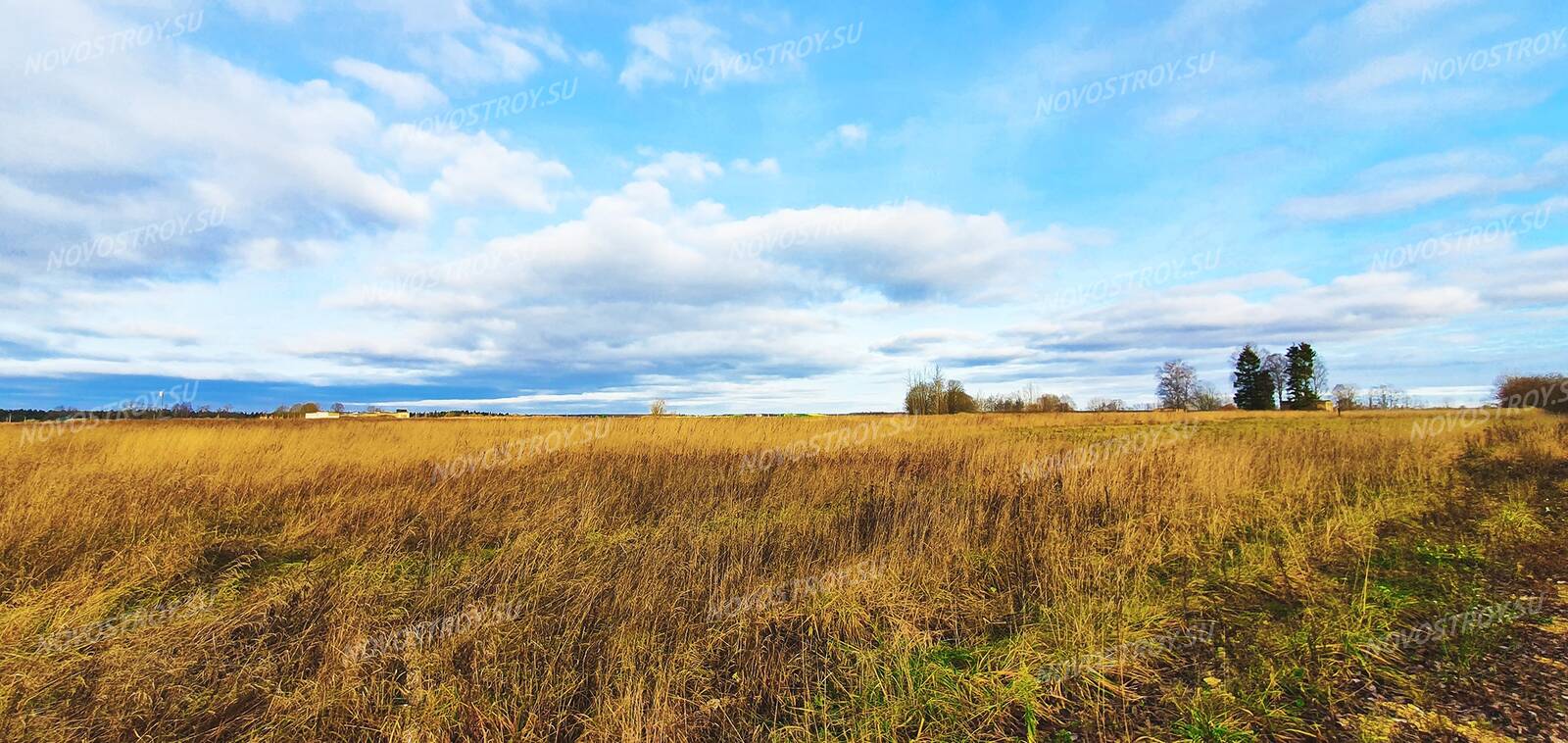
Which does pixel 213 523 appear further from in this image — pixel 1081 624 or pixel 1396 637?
pixel 1396 637

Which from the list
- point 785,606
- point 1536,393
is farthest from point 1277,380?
point 785,606

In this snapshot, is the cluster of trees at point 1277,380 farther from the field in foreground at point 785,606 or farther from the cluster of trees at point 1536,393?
the field in foreground at point 785,606

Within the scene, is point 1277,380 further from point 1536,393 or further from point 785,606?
point 785,606

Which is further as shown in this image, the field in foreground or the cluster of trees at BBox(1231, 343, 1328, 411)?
the cluster of trees at BBox(1231, 343, 1328, 411)

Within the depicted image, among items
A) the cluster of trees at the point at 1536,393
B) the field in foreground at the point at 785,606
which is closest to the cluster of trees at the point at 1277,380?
the cluster of trees at the point at 1536,393

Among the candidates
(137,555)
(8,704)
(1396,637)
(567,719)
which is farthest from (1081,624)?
(137,555)

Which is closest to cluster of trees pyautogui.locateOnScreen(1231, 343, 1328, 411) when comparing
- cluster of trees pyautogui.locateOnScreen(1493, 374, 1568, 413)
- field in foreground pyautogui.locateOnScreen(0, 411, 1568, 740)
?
cluster of trees pyautogui.locateOnScreen(1493, 374, 1568, 413)

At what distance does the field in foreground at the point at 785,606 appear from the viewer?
10.5 feet

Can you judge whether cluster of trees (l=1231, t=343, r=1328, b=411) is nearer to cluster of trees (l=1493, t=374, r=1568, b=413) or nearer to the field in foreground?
cluster of trees (l=1493, t=374, r=1568, b=413)

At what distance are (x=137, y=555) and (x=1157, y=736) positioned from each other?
8.61 metres

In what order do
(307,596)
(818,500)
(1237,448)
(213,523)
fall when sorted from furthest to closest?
(1237,448) < (818,500) < (213,523) < (307,596)

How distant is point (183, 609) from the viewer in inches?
181

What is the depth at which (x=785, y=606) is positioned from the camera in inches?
179

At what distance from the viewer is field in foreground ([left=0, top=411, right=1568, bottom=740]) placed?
319 centimetres
